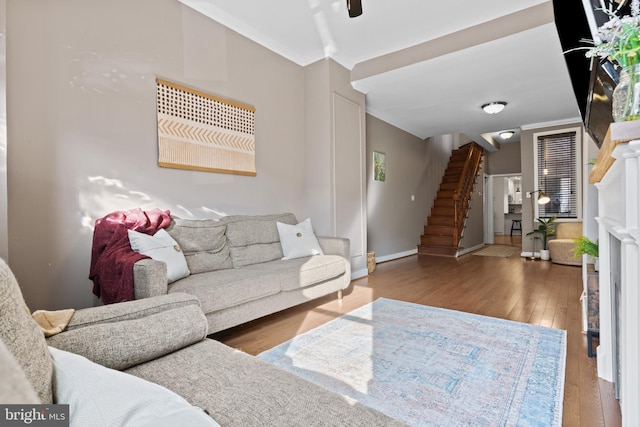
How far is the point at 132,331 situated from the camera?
1145 millimetres

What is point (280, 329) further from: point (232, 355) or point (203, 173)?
point (203, 173)

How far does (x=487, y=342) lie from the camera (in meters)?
2.24

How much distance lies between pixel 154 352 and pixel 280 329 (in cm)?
148

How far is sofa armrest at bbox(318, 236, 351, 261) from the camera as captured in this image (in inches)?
134

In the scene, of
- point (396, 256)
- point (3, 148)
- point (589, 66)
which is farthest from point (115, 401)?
point (396, 256)

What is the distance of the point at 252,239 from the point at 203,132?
3.74 feet

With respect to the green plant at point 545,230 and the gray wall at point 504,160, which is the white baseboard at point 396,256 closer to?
the green plant at point 545,230

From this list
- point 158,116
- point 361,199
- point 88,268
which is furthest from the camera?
point 361,199

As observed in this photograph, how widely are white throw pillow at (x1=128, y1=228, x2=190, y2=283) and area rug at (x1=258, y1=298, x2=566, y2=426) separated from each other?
0.84m

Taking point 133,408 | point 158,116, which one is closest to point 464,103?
point 158,116

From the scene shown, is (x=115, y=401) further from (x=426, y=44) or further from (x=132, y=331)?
(x=426, y=44)

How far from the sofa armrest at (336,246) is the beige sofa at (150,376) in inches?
82.2

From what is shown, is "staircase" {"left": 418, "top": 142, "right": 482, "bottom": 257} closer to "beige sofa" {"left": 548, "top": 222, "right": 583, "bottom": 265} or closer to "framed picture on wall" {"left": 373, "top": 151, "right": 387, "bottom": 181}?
"beige sofa" {"left": 548, "top": 222, "right": 583, "bottom": 265}

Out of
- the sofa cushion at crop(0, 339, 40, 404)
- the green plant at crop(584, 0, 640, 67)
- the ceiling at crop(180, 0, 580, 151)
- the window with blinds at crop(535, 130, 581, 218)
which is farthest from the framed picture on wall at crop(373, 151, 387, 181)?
the sofa cushion at crop(0, 339, 40, 404)
